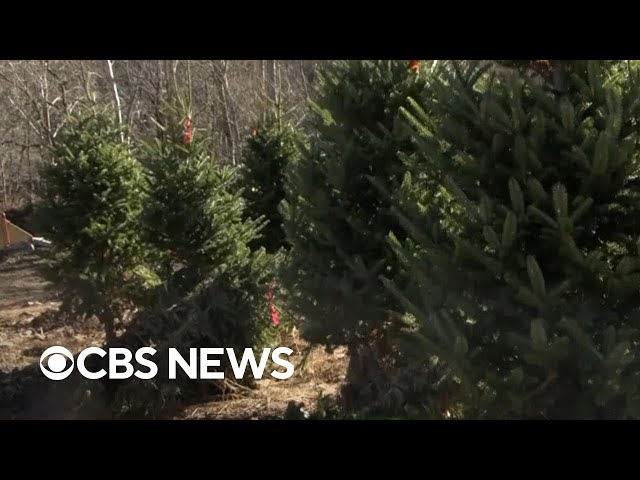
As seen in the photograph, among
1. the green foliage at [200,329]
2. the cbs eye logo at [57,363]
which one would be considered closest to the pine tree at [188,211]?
the green foliage at [200,329]

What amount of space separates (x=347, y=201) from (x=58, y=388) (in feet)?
14.1

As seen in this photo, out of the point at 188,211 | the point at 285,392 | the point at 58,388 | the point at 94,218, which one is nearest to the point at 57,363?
the point at 58,388

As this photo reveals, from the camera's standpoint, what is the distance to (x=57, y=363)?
10.7 metres

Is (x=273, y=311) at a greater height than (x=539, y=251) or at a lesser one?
lesser

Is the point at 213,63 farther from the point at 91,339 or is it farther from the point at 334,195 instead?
the point at 334,195

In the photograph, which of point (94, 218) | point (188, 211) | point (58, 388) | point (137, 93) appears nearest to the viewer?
point (188, 211)

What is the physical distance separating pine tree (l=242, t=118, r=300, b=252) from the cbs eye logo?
8.75ft

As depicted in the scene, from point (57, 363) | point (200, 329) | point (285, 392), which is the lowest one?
point (57, 363)

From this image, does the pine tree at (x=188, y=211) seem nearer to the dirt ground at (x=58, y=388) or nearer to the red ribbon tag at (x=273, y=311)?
the red ribbon tag at (x=273, y=311)

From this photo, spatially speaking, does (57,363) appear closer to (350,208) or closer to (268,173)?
(268,173)

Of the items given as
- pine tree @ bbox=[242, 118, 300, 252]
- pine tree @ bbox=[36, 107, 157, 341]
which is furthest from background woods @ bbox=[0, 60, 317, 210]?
pine tree @ bbox=[36, 107, 157, 341]

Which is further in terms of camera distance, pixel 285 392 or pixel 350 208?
pixel 285 392

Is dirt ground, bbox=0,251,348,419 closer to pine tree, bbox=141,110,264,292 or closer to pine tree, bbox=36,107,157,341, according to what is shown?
pine tree, bbox=36,107,157,341
